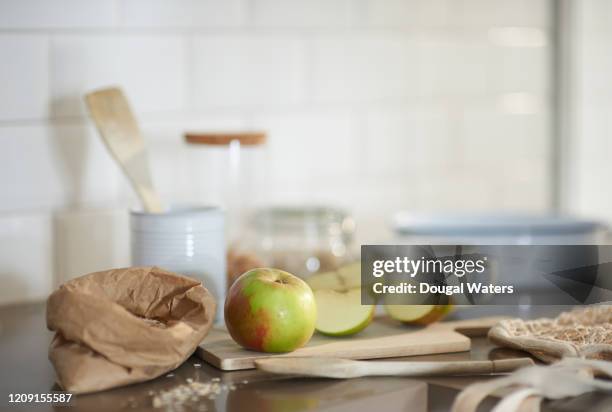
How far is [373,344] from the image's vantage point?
1083 mm

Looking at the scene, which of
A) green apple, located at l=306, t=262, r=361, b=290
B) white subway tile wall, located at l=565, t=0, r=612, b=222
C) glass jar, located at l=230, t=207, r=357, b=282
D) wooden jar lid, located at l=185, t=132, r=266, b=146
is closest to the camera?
green apple, located at l=306, t=262, r=361, b=290

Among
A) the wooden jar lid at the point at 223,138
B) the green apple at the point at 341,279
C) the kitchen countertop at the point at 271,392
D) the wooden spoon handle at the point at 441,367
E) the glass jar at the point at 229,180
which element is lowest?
the kitchen countertop at the point at 271,392

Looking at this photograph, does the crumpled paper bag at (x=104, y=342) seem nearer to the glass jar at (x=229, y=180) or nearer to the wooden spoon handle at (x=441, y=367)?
the wooden spoon handle at (x=441, y=367)

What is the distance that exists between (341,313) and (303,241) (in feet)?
1.13

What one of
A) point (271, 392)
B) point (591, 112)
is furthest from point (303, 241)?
point (591, 112)

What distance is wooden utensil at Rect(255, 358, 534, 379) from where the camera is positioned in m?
0.97

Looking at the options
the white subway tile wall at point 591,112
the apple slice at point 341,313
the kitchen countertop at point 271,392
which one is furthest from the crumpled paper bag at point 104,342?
the white subway tile wall at point 591,112

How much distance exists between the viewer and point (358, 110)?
181 cm

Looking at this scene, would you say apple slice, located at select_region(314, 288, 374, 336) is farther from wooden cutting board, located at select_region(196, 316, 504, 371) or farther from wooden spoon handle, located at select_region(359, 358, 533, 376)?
wooden spoon handle, located at select_region(359, 358, 533, 376)

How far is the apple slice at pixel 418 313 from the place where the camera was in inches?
45.7

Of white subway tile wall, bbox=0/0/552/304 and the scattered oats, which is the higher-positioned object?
white subway tile wall, bbox=0/0/552/304

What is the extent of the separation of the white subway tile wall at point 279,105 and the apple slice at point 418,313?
496 millimetres

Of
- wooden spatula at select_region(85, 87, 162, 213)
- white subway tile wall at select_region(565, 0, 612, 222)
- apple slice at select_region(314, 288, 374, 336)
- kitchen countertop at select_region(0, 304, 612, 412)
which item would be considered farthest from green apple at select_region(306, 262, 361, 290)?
white subway tile wall at select_region(565, 0, 612, 222)

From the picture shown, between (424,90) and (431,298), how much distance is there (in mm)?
851
